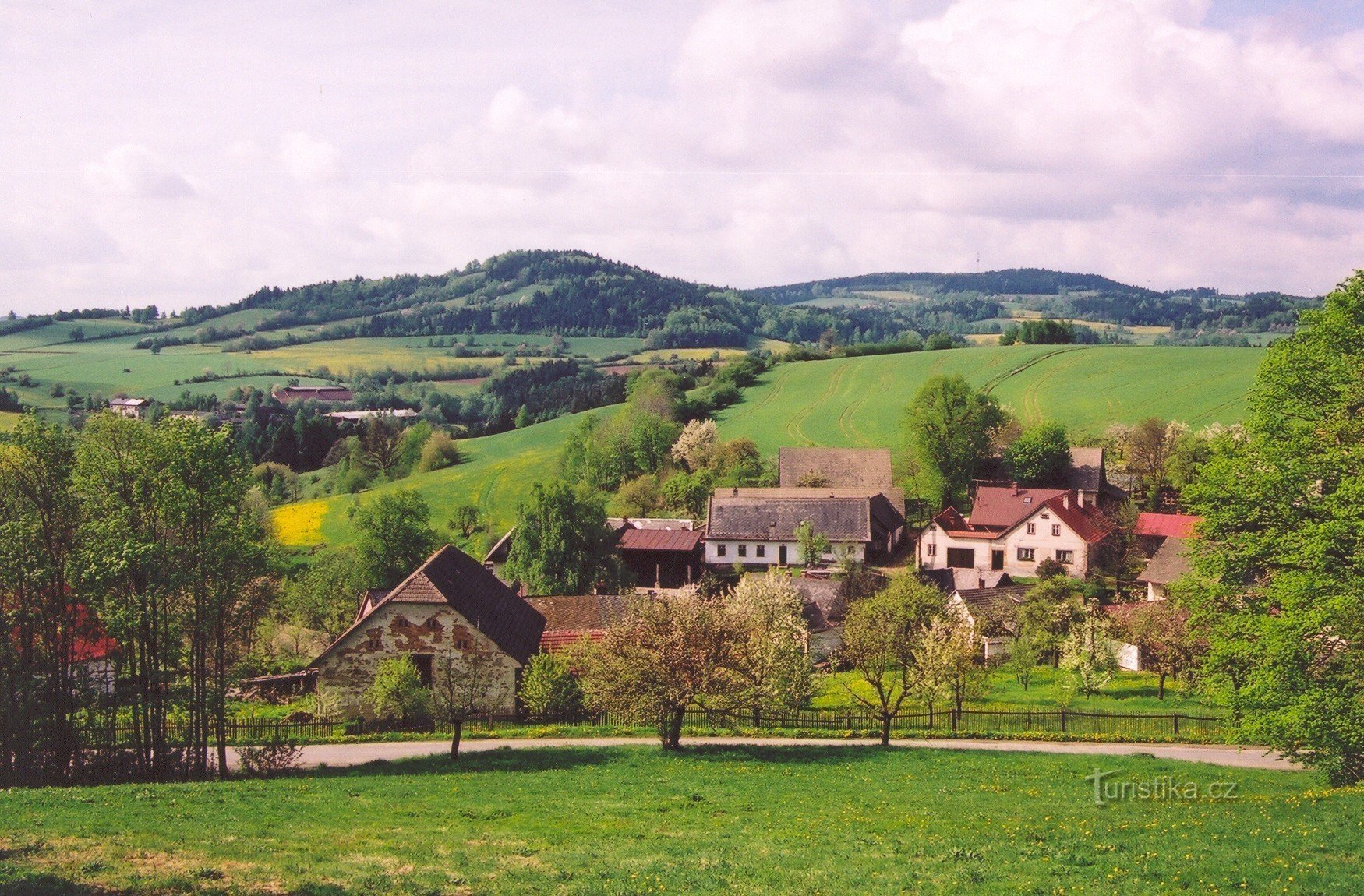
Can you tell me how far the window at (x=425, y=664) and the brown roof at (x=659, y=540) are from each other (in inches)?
1280

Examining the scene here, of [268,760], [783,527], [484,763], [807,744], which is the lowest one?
[807,744]

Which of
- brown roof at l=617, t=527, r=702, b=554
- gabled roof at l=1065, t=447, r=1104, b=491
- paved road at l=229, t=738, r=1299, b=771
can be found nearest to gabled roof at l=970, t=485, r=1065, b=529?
gabled roof at l=1065, t=447, r=1104, b=491

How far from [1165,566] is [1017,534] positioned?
12.2 meters

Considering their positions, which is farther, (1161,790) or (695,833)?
(1161,790)

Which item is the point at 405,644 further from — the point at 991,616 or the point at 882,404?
the point at 882,404

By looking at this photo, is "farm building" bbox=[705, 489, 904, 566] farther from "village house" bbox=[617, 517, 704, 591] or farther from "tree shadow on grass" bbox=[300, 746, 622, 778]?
"tree shadow on grass" bbox=[300, 746, 622, 778]

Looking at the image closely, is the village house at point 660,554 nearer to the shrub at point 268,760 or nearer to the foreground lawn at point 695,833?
the shrub at point 268,760

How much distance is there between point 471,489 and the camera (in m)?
100

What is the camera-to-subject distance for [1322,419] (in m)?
23.3

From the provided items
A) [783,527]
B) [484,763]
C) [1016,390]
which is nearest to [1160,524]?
[783,527]

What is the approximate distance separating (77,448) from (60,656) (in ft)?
19.8

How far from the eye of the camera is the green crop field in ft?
323

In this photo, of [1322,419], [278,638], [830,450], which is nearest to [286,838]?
[1322,419]

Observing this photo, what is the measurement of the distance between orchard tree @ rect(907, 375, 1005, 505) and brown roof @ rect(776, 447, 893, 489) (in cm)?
534
